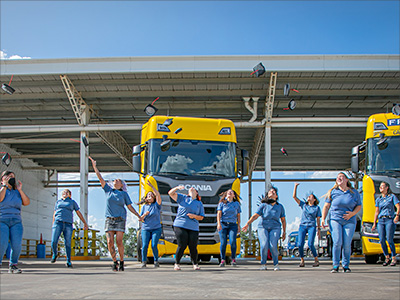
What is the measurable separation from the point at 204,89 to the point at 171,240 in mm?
9899

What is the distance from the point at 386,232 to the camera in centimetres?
1222

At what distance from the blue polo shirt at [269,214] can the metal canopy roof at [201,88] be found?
9.27m

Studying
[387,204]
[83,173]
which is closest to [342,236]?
[387,204]

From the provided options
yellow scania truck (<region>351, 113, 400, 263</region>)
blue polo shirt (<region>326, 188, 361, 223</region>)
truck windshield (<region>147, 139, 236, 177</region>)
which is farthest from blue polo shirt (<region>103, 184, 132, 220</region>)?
yellow scania truck (<region>351, 113, 400, 263</region>)

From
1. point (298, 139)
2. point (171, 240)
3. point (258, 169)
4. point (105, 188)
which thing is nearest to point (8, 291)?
point (105, 188)

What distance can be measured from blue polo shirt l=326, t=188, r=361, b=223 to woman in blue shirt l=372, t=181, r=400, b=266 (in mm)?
3212

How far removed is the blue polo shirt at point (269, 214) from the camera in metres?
10.5

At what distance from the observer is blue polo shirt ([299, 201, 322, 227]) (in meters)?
12.0

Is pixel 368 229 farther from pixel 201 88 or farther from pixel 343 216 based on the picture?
pixel 201 88

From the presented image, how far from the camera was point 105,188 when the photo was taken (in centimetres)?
930

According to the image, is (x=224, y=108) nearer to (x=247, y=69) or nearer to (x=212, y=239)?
(x=247, y=69)

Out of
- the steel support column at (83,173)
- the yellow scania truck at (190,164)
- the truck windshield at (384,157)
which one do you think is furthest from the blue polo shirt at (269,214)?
the steel support column at (83,173)

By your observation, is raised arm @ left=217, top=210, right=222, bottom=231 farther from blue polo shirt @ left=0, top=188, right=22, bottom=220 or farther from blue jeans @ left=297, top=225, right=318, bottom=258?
blue polo shirt @ left=0, top=188, right=22, bottom=220

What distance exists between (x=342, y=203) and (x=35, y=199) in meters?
28.9
